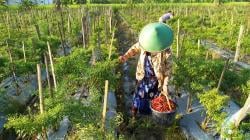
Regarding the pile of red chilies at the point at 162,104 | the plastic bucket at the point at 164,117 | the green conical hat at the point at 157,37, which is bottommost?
the plastic bucket at the point at 164,117

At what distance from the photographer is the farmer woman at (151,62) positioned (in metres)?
5.75

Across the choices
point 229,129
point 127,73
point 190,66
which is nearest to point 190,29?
point 127,73

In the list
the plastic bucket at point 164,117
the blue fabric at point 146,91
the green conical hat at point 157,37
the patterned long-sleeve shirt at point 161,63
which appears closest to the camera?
the green conical hat at point 157,37

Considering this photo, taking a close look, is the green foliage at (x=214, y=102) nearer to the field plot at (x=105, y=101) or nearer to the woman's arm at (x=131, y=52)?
the field plot at (x=105, y=101)

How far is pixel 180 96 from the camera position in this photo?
7.94 meters

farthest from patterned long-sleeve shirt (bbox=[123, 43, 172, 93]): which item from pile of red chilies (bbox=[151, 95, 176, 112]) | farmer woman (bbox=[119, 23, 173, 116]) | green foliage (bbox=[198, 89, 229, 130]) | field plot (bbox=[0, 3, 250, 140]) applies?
green foliage (bbox=[198, 89, 229, 130])

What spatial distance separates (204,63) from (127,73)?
3.95 m

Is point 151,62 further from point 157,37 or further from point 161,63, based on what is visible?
point 157,37

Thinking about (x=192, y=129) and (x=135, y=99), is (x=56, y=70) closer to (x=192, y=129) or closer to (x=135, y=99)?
(x=135, y=99)

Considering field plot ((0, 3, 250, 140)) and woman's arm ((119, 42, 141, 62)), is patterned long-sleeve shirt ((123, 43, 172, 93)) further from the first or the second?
field plot ((0, 3, 250, 140))

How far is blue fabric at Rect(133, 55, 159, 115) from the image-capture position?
6.70 m

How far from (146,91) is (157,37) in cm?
144

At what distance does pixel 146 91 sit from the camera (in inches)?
267

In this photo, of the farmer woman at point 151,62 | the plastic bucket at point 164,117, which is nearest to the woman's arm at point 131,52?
the farmer woman at point 151,62
